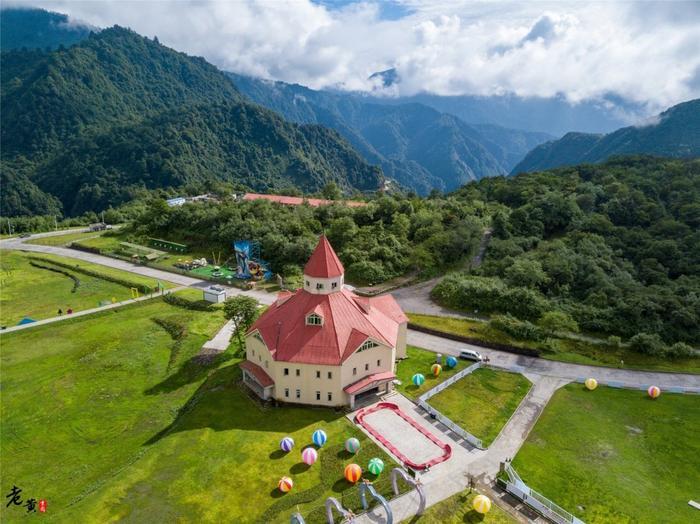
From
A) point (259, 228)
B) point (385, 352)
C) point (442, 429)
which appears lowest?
point (442, 429)

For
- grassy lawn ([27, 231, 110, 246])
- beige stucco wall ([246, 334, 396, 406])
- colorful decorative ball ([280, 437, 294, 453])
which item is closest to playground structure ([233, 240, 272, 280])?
beige stucco wall ([246, 334, 396, 406])

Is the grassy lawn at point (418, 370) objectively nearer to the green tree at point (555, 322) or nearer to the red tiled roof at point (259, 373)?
the green tree at point (555, 322)

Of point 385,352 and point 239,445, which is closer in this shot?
point 239,445

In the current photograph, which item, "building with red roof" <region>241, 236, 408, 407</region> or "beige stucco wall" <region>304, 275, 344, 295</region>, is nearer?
"building with red roof" <region>241, 236, 408, 407</region>

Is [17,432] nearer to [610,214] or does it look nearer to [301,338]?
[301,338]

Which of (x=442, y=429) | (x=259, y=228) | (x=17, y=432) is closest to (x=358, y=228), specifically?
(x=259, y=228)

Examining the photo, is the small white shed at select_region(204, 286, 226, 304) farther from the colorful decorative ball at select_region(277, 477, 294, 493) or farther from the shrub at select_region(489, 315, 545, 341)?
the shrub at select_region(489, 315, 545, 341)
